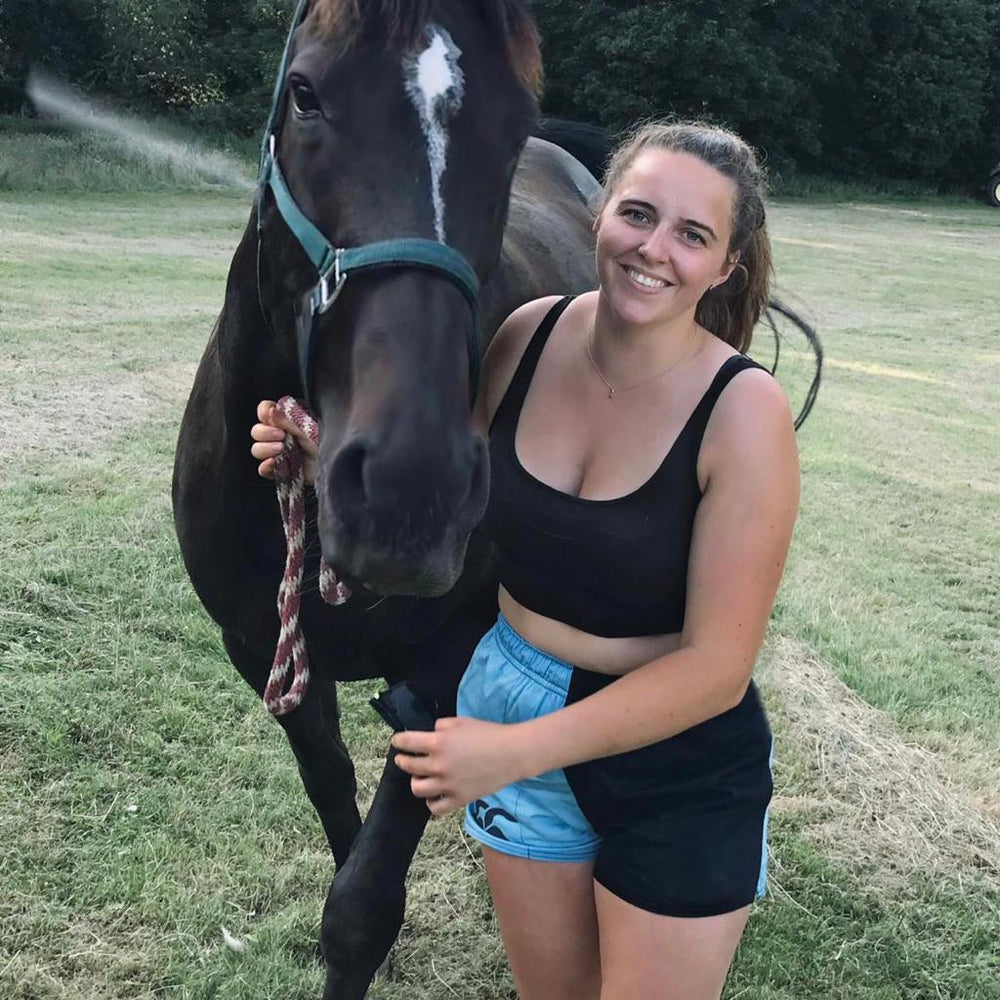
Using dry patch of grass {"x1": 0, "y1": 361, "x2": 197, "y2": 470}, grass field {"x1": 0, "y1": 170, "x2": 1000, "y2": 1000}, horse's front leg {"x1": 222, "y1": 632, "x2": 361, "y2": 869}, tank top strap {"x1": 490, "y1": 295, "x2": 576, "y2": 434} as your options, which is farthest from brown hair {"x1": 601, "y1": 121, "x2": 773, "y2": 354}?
dry patch of grass {"x1": 0, "y1": 361, "x2": 197, "y2": 470}

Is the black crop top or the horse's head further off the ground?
the horse's head

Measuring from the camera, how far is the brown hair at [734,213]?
63.2 inches

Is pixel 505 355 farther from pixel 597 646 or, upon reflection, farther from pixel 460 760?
pixel 460 760

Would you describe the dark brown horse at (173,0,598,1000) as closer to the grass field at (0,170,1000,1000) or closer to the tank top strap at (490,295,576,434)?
the tank top strap at (490,295,576,434)

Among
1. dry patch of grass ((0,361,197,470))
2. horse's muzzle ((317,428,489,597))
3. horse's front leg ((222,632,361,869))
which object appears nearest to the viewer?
horse's muzzle ((317,428,489,597))

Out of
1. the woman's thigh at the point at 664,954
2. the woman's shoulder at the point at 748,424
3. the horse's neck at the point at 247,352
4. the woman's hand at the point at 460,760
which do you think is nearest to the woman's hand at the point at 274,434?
the horse's neck at the point at 247,352

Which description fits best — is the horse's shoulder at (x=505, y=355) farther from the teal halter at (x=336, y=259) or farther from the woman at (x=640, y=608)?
the teal halter at (x=336, y=259)

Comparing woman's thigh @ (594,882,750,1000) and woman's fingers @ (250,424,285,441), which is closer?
woman's thigh @ (594,882,750,1000)

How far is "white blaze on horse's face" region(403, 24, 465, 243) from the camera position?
1401 mm

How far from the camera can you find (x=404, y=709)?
1.79 m

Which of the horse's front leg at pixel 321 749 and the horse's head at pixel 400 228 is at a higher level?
the horse's head at pixel 400 228

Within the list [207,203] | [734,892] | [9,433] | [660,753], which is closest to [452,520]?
[660,753]

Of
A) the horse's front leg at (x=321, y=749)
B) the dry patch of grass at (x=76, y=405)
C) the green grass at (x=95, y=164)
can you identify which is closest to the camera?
the horse's front leg at (x=321, y=749)

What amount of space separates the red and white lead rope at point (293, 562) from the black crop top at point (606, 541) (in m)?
0.30
